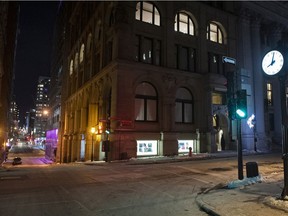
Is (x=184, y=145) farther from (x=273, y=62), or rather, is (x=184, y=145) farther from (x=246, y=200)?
(x=273, y=62)

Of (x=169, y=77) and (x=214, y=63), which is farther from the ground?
(x=214, y=63)

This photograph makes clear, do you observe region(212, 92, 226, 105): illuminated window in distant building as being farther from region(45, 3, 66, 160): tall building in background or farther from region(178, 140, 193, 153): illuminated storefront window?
region(45, 3, 66, 160): tall building in background

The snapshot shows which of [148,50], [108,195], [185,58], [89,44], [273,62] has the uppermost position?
[89,44]

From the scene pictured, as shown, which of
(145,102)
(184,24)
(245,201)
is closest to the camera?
(245,201)

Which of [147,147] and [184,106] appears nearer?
[147,147]

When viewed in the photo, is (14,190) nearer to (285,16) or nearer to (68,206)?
(68,206)

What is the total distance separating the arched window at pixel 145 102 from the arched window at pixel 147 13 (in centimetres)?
715

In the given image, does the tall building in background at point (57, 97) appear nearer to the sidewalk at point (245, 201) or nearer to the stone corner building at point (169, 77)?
the stone corner building at point (169, 77)

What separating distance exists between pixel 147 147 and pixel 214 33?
17.7 m

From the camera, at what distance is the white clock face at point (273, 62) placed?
27.8ft

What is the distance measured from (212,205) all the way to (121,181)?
5.56 meters

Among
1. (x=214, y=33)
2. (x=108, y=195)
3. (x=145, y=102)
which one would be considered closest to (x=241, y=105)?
(x=108, y=195)

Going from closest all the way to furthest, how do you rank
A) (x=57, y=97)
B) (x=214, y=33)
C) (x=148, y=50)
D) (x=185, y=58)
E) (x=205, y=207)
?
(x=205, y=207)
(x=148, y=50)
(x=185, y=58)
(x=214, y=33)
(x=57, y=97)

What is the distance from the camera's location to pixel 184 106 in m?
30.9
